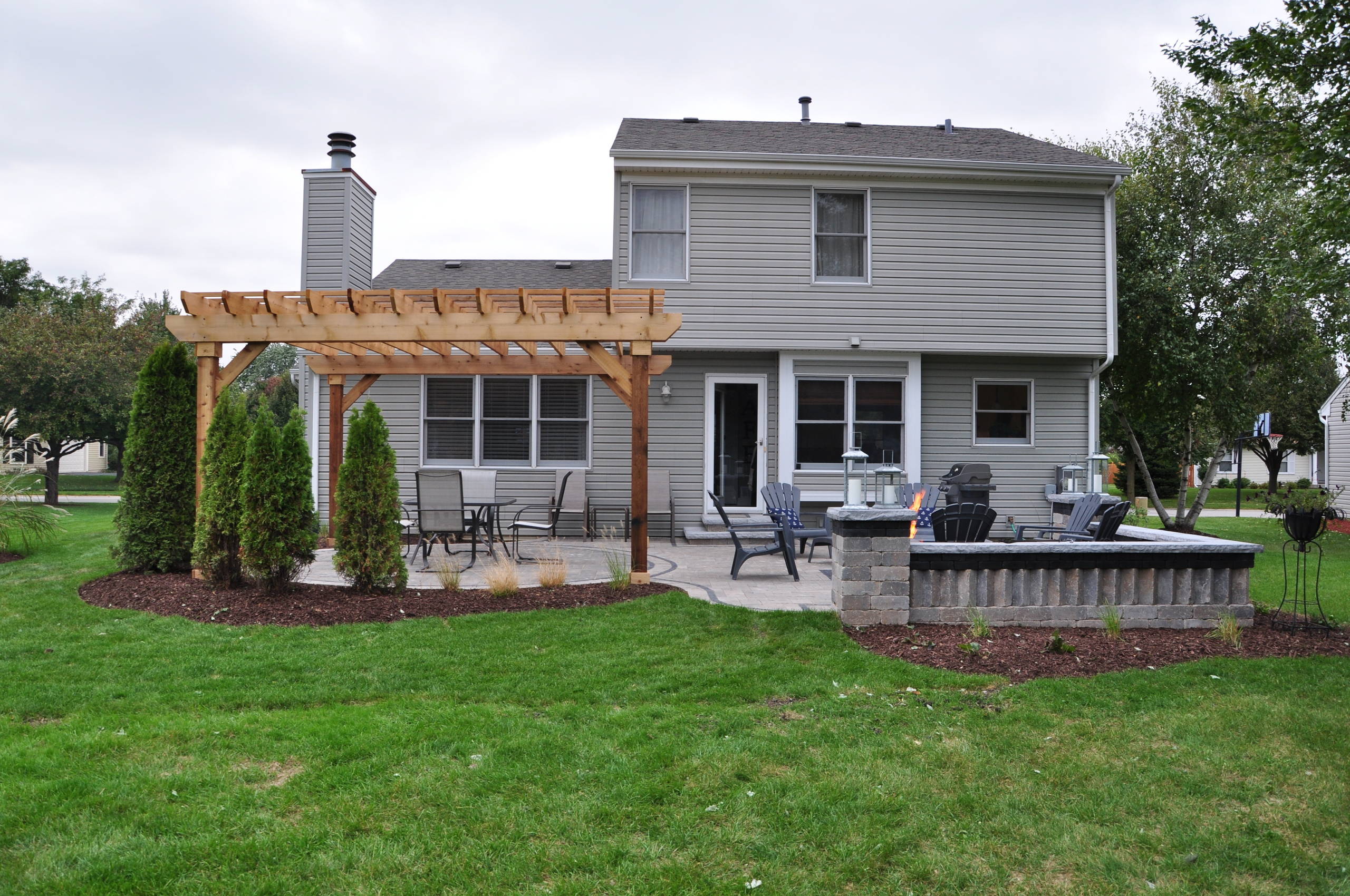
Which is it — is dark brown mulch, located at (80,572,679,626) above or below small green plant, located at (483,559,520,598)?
→ below

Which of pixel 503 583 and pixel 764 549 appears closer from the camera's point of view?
pixel 503 583

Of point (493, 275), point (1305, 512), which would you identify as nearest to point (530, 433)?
point (493, 275)

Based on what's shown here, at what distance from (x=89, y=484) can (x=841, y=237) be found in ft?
91.7

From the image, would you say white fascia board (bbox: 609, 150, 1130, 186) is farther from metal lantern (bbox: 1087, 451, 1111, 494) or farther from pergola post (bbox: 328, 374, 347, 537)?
metal lantern (bbox: 1087, 451, 1111, 494)

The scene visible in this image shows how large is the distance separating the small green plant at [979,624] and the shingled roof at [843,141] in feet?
24.5

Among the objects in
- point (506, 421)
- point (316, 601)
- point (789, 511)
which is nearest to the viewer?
point (316, 601)

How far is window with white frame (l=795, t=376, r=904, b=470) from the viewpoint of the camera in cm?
1216

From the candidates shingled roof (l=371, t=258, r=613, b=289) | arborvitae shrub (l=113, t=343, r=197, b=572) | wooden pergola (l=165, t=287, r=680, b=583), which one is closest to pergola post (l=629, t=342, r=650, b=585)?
wooden pergola (l=165, t=287, r=680, b=583)

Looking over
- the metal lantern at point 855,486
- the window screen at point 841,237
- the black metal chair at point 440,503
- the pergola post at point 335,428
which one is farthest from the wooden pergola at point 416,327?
the window screen at point 841,237

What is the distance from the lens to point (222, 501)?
703 cm

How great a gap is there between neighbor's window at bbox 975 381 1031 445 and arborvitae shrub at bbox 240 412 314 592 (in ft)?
30.5

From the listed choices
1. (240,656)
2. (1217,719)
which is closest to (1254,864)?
(1217,719)

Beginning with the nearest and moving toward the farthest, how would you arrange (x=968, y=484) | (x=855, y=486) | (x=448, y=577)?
(x=855, y=486)
(x=448, y=577)
(x=968, y=484)

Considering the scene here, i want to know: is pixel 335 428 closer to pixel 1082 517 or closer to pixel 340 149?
pixel 340 149
